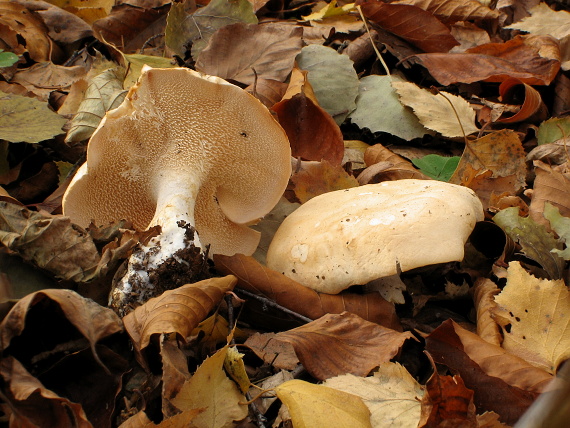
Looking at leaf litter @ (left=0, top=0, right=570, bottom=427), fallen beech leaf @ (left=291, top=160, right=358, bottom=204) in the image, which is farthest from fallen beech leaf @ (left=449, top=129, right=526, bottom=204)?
fallen beech leaf @ (left=291, top=160, right=358, bottom=204)

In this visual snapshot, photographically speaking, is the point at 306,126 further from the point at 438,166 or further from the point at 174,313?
the point at 174,313

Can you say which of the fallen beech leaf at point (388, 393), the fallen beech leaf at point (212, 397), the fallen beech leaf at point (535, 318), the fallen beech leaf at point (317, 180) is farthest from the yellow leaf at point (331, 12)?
the fallen beech leaf at point (212, 397)

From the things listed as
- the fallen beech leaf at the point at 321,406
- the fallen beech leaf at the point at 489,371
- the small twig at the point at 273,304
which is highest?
the fallen beech leaf at the point at 321,406

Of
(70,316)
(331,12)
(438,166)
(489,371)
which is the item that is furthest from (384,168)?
(331,12)

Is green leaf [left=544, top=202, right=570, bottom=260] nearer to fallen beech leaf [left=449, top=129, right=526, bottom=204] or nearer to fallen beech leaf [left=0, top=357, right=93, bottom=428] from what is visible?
fallen beech leaf [left=449, top=129, right=526, bottom=204]

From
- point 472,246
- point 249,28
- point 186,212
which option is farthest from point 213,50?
point 472,246

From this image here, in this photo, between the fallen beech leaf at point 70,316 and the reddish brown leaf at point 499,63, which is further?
the reddish brown leaf at point 499,63

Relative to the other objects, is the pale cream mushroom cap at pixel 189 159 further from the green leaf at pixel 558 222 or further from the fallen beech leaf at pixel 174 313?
the green leaf at pixel 558 222
